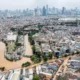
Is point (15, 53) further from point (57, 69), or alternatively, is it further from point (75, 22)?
point (75, 22)

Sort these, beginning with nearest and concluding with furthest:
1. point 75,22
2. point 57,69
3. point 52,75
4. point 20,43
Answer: point 52,75 → point 57,69 → point 20,43 → point 75,22

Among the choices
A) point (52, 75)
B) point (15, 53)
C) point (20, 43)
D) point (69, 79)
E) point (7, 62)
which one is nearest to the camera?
point (69, 79)

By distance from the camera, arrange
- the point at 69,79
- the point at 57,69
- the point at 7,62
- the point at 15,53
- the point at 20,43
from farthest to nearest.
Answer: the point at 20,43, the point at 15,53, the point at 7,62, the point at 57,69, the point at 69,79

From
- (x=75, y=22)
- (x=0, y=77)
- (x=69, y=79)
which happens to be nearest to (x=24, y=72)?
(x=0, y=77)

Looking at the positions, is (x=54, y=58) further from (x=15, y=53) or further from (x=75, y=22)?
(x=75, y=22)

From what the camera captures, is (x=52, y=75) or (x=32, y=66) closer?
(x=52, y=75)

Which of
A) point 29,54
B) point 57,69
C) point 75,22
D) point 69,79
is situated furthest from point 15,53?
point 75,22

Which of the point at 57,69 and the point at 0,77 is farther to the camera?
the point at 57,69

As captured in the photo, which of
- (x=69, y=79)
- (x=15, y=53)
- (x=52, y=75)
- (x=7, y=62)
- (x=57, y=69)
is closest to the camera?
(x=69, y=79)
